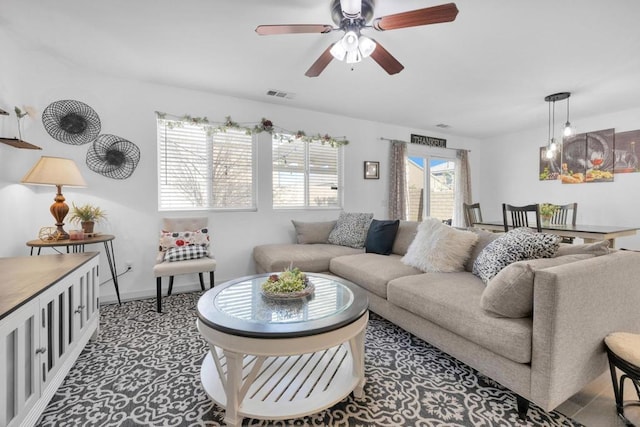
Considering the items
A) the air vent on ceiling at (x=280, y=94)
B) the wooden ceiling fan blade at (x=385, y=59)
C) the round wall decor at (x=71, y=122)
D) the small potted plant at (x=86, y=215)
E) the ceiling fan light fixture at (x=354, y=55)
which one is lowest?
the small potted plant at (x=86, y=215)

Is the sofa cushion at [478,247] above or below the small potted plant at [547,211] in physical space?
below

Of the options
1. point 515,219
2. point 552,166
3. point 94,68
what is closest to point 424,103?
point 515,219

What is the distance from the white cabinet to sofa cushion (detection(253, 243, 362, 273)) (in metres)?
1.60

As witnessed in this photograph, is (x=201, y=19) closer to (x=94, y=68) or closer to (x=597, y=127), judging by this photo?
(x=94, y=68)

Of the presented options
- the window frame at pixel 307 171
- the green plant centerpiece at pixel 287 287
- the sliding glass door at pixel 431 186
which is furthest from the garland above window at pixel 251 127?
the green plant centerpiece at pixel 287 287

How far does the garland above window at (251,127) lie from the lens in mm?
3496

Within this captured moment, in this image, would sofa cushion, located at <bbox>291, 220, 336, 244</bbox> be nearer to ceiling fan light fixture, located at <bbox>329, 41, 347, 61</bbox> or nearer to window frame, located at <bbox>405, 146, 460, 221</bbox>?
window frame, located at <bbox>405, 146, 460, 221</bbox>

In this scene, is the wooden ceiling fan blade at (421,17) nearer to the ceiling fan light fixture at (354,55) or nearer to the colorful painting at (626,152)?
the ceiling fan light fixture at (354,55)

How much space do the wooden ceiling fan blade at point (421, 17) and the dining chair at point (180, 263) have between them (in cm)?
263

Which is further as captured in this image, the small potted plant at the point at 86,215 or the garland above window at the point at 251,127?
the garland above window at the point at 251,127

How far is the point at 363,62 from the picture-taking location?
9.35ft

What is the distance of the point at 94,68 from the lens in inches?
118

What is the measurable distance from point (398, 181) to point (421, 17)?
3.58 m

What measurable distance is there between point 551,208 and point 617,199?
4.84ft
